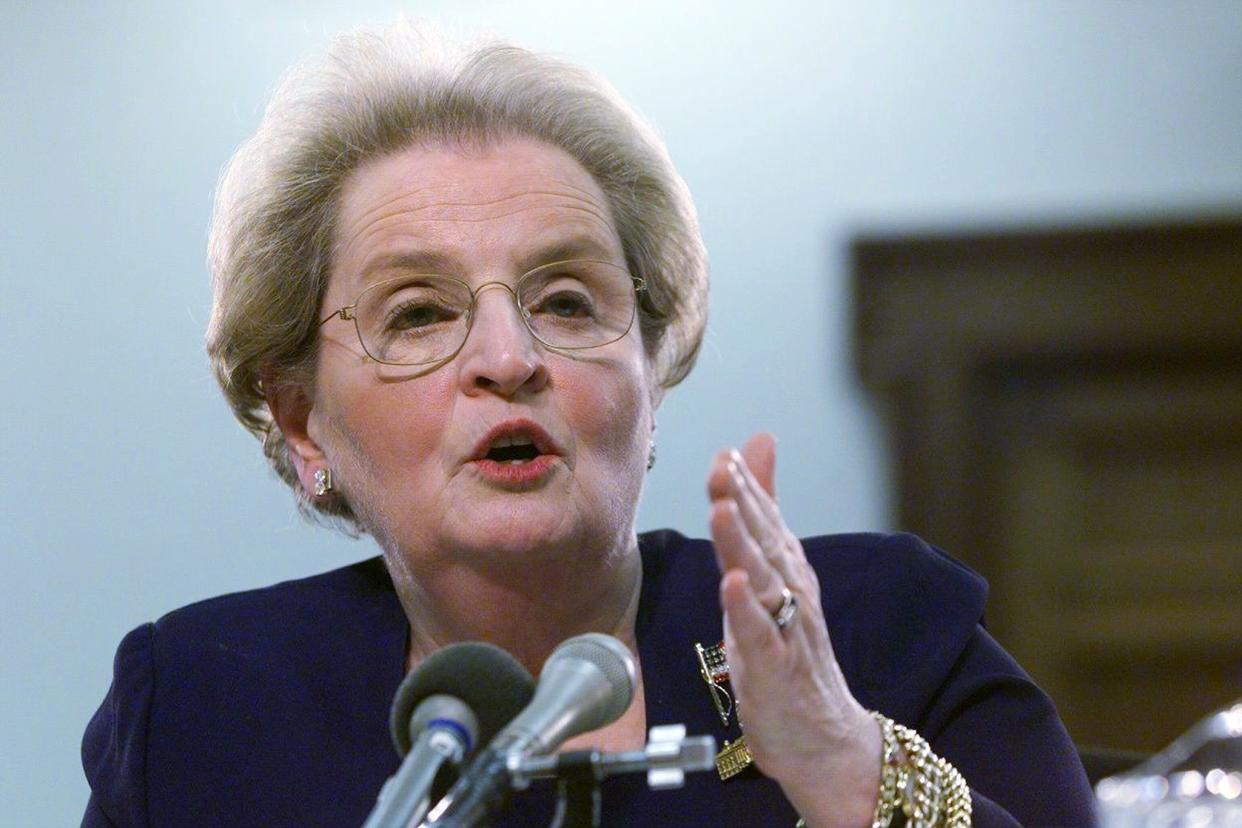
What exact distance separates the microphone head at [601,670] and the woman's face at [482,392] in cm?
59

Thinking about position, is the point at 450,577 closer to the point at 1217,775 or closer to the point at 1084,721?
the point at 1217,775

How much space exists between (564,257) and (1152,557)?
225cm

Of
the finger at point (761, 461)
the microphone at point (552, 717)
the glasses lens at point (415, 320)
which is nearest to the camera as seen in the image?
the microphone at point (552, 717)

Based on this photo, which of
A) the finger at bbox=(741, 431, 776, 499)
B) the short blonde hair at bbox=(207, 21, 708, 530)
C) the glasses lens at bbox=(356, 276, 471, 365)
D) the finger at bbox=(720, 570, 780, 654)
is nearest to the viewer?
the finger at bbox=(720, 570, 780, 654)

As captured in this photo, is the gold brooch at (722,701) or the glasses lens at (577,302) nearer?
the gold brooch at (722,701)

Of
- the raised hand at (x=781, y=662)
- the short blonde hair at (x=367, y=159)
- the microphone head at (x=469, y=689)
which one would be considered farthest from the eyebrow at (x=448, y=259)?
the microphone head at (x=469, y=689)

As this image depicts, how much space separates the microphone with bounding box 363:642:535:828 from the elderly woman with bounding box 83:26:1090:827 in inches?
22.9

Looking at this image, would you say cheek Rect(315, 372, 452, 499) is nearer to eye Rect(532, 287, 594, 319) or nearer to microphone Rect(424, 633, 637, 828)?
eye Rect(532, 287, 594, 319)

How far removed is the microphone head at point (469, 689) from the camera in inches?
46.9

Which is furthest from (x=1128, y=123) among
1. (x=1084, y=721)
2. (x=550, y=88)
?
(x=550, y=88)

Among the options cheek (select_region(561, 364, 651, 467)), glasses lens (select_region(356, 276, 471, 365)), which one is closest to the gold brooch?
cheek (select_region(561, 364, 651, 467))

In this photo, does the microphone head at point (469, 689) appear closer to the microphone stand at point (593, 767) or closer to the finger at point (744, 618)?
the microphone stand at point (593, 767)

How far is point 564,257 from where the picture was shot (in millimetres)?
1972

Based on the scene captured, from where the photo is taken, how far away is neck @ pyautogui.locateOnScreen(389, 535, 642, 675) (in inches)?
74.5
